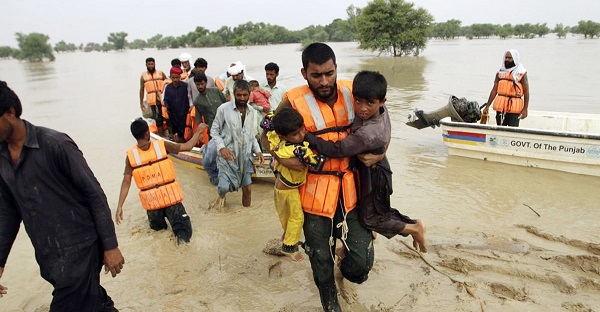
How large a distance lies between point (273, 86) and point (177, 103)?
1715 mm

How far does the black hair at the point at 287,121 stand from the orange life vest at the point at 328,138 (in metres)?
0.11

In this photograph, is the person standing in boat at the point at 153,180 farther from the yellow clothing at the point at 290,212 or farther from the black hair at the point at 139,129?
the yellow clothing at the point at 290,212

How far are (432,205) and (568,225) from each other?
58.6 inches

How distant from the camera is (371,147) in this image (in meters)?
2.48

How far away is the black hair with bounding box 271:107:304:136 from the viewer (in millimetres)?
2469

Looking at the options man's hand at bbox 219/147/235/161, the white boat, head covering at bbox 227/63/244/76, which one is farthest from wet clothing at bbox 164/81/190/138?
the white boat

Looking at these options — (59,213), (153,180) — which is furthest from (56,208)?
(153,180)

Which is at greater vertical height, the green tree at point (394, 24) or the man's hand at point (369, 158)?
the green tree at point (394, 24)

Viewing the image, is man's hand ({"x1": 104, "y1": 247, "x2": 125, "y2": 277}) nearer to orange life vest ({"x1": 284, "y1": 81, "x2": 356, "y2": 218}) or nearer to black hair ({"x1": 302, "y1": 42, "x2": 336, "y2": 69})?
orange life vest ({"x1": 284, "y1": 81, "x2": 356, "y2": 218})

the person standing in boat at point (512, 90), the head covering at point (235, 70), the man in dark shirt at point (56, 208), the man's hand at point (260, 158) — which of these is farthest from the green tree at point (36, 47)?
the man in dark shirt at point (56, 208)

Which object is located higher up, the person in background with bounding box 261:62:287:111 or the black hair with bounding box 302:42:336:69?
the black hair with bounding box 302:42:336:69

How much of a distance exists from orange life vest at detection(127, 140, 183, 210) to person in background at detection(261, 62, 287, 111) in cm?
244

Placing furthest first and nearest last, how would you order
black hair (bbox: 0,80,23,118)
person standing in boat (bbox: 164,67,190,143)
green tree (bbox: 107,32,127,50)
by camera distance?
green tree (bbox: 107,32,127,50), person standing in boat (bbox: 164,67,190,143), black hair (bbox: 0,80,23,118)

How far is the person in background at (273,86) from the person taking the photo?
642 cm
